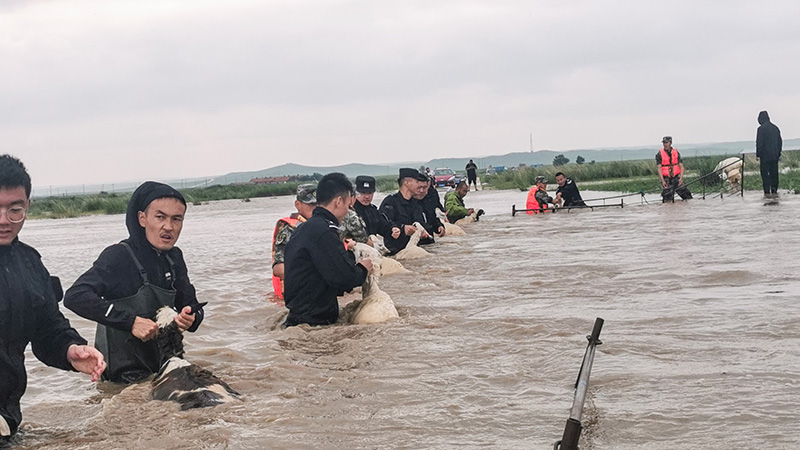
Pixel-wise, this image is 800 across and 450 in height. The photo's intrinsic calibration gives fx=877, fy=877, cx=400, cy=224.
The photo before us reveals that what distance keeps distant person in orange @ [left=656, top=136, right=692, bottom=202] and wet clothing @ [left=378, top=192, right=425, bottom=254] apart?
10246mm

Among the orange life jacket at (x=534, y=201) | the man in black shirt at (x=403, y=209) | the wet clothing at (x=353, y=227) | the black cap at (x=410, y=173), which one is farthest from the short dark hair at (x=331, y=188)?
the orange life jacket at (x=534, y=201)

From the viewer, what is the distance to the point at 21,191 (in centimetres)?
391

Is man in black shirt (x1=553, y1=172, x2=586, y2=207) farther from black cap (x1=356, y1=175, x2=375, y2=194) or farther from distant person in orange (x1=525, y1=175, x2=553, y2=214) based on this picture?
black cap (x1=356, y1=175, x2=375, y2=194)

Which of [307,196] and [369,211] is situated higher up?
[307,196]

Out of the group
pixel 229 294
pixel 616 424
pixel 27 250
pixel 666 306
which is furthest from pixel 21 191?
pixel 229 294

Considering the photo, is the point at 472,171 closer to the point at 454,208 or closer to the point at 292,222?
the point at 454,208

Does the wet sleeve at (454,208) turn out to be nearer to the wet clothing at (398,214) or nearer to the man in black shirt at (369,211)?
the wet clothing at (398,214)

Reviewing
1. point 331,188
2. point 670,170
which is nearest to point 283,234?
point 331,188

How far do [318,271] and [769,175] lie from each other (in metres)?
17.9

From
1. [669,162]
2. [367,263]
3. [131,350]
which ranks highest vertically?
[669,162]

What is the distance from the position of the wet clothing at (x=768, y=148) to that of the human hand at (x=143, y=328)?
18642mm

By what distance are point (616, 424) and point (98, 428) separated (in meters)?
2.69

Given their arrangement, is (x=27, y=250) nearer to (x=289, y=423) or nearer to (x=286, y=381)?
(x=289, y=423)

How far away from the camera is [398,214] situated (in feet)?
46.0
